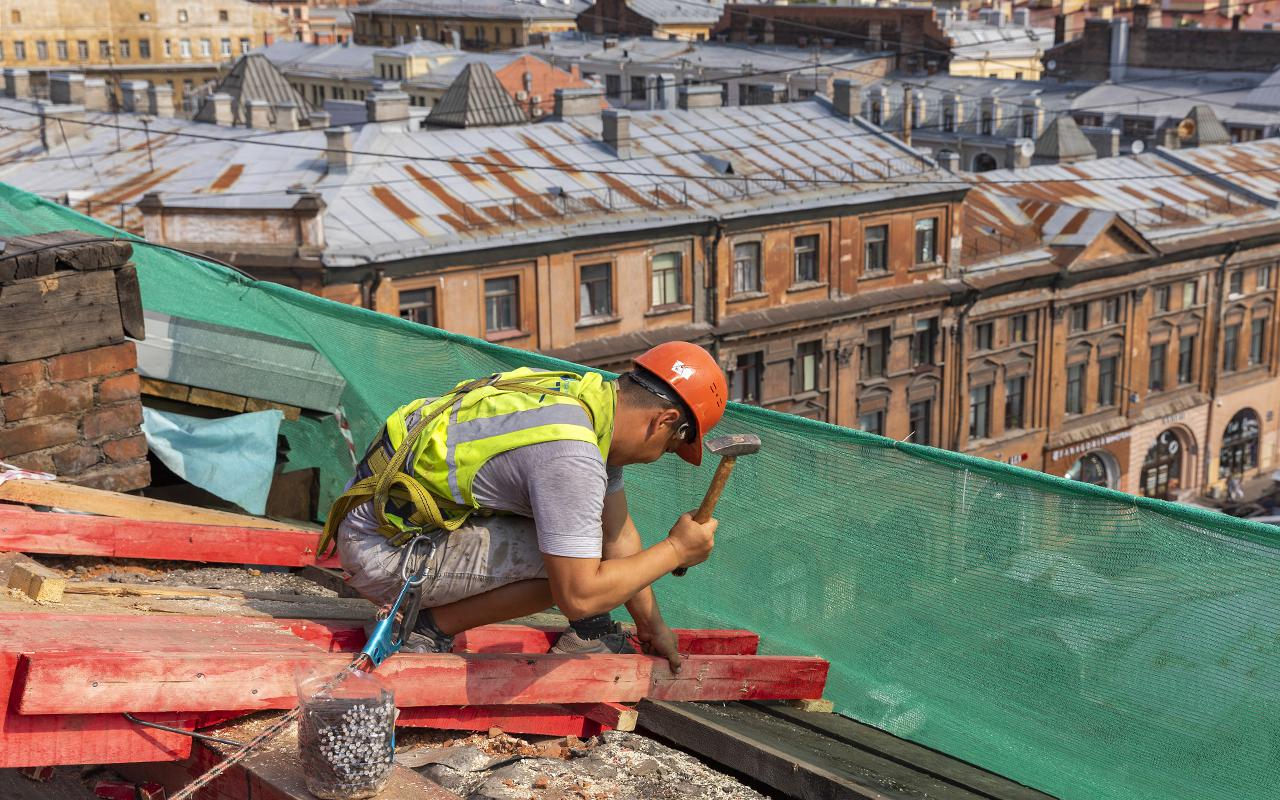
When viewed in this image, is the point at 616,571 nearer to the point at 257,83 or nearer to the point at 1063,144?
the point at 1063,144

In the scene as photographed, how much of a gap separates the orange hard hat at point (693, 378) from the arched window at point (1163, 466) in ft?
141

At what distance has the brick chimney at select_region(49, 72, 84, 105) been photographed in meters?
44.8

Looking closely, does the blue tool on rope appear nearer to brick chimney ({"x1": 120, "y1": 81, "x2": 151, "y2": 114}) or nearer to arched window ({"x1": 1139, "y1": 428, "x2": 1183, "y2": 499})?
brick chimney ({"x1": 120, "y1": 81, "x2": 151, "y2": 114})

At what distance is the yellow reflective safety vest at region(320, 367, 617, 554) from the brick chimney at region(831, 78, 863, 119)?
35.2 metres

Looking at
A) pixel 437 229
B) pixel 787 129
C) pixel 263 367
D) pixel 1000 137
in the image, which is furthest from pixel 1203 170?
pixel 263 367

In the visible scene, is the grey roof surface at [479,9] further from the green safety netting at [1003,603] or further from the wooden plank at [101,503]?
the green safety netting at [1003,603]

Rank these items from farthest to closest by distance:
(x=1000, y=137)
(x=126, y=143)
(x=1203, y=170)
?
(x=1000, y=137) → (x=1203, y=170) → (x=126, y=143)

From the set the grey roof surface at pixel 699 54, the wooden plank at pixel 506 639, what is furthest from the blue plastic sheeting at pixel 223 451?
the grey roof surface at pixel 699 54

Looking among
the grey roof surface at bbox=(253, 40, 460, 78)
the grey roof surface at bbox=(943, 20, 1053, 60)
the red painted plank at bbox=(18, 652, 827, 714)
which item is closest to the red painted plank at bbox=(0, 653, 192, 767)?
the red painted plank at bbox=(18, 652, 827, 714)

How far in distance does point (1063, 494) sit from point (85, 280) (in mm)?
4650

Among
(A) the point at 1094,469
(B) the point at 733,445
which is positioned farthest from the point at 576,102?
(B) the point at 733,445

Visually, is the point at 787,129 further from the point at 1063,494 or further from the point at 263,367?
the point at 1063,494

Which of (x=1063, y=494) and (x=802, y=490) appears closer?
(x=1063, y=494)

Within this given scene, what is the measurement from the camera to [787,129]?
125 ft
